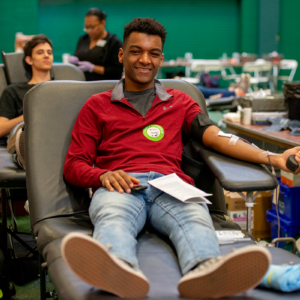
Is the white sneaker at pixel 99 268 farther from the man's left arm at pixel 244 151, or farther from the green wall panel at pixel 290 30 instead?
the green wall panel at pixel 290 30

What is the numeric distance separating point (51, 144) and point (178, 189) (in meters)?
0.58

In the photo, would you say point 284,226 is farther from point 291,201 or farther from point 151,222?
point 151,222

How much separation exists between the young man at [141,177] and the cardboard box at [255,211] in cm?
95

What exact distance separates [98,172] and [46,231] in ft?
0.88

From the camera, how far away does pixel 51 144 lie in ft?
5.42

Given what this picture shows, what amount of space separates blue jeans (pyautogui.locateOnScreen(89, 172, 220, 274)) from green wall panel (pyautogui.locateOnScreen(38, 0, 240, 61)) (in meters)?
9.44

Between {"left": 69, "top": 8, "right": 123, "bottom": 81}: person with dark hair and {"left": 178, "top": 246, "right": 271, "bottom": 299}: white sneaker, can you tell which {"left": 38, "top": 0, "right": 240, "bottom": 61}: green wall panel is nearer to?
{"left": 69, "top": 8, "right": 123, "bottom": 81}: person with dark hair

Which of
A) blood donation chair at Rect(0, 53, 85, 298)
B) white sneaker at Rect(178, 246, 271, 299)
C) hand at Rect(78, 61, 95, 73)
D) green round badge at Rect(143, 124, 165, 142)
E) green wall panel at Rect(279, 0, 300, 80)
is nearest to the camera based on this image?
white sneaker at Rect(178, 246, 271, 299)

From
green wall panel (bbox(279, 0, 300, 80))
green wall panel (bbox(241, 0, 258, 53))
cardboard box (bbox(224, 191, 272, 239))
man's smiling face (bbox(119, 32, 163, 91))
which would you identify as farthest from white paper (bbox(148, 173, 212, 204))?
green wall panel (bbox(241, 0, 258, 53))

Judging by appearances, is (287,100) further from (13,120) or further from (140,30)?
(13,120)

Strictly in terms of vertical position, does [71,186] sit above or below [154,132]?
below

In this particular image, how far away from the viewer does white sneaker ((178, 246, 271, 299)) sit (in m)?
1.00

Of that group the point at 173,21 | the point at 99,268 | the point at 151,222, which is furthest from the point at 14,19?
the point at 99,268

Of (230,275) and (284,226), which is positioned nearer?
(230,275)
